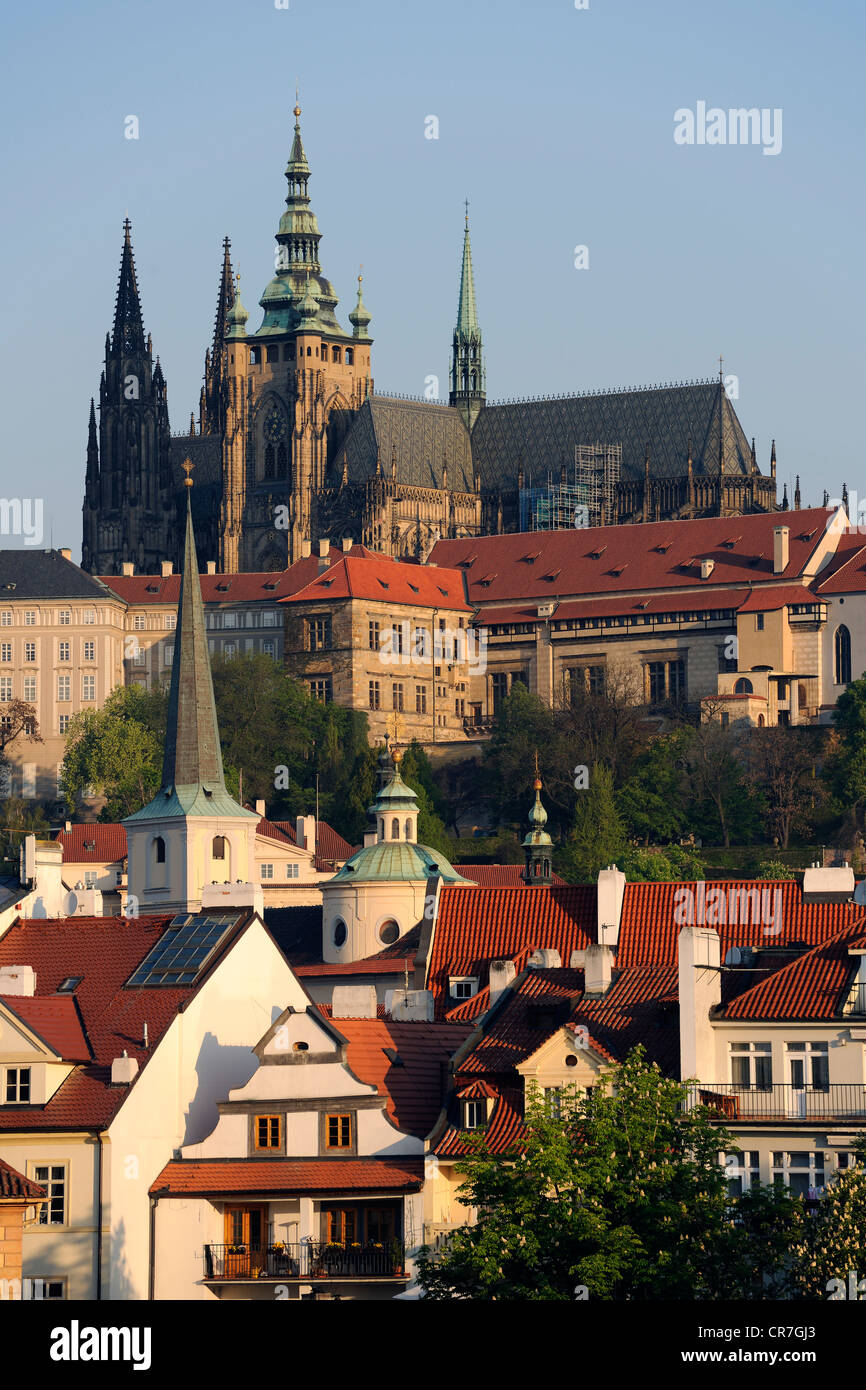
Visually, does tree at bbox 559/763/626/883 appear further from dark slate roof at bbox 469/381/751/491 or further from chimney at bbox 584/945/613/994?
chimney at bbox 584/945/613/994

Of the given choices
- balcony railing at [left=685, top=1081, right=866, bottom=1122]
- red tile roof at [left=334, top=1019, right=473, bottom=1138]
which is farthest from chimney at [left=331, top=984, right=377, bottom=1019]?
balcony railing at [left=685, top=1081, right=866, bottom=1122]

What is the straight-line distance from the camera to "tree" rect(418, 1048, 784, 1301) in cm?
3466

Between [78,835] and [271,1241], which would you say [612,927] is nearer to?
[271,1241]

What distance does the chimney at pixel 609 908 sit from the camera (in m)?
58.2

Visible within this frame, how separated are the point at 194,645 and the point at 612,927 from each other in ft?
167

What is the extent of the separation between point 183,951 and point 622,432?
141233 millimetres

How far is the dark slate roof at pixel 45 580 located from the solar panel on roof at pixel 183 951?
405ft

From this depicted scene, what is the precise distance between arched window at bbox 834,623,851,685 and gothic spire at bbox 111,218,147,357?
186 ft

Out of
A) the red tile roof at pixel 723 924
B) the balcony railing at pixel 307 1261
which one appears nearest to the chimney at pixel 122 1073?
the balcony railing at pixel 307 1261

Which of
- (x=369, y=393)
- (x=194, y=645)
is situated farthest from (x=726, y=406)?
(x=194, y=645)

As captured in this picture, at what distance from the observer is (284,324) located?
18812 centimetres

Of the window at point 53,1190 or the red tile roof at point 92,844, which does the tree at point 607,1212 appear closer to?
the window at point 53,1190

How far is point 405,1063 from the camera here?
47.7 metres

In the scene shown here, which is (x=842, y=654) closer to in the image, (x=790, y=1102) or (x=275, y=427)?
(x=275, y=427)
